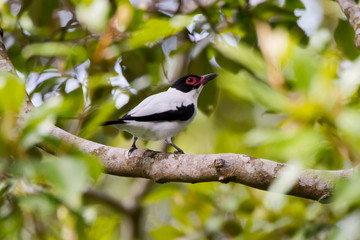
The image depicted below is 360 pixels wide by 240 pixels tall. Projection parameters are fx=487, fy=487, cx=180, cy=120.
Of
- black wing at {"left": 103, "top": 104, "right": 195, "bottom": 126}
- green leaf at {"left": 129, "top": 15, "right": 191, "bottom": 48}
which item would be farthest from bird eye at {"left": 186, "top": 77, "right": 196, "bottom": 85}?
green leaf at {"left": 129, "top": 15, "right": 191, "bottom": 48}

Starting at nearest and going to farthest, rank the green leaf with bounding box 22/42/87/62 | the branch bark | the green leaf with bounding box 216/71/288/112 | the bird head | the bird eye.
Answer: the green leaf with bounding box 216/71/288/112, the branch bark, the green leaf with bounding box 22/42/87/62, the bird head, the bird eye

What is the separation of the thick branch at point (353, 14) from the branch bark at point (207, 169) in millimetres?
989

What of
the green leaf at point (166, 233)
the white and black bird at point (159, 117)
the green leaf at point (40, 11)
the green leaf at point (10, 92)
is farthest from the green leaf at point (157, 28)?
the green leaf at point (10, 92)

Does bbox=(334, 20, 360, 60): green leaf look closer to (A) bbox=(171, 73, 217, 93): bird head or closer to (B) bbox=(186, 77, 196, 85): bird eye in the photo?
(A) bbox=(171, 73, 217, 93): bird head

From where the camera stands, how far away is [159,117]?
3.40m

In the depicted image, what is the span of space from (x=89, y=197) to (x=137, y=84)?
180 cm

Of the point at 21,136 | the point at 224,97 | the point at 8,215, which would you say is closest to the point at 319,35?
the point at 21,136

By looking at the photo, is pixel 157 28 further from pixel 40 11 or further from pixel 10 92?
pixel 10 92

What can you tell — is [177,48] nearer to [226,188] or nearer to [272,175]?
[226,188]

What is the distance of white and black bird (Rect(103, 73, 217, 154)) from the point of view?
3295mm

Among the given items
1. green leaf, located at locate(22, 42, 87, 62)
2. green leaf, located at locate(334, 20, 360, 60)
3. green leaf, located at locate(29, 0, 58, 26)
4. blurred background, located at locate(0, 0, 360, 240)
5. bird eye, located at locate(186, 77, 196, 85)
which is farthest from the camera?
bird eye, located at locate(186, 77, 196, 85)

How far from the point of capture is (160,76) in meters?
4.17

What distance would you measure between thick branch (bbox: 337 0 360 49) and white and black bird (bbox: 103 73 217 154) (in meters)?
1.11

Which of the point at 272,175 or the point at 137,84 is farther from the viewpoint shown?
the point at 137,84
